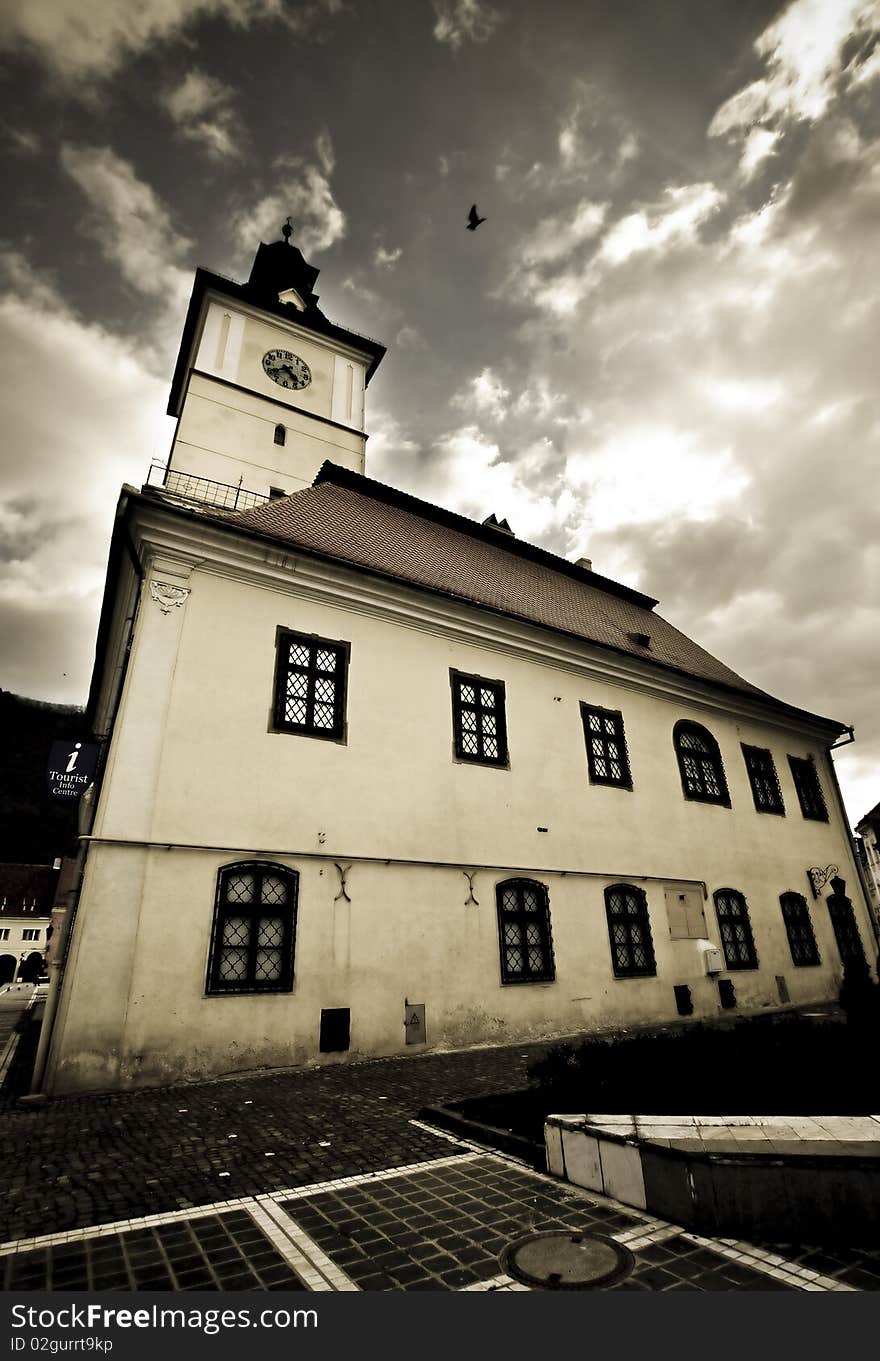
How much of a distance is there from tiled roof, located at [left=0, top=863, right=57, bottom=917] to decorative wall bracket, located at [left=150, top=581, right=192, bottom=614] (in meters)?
85.5

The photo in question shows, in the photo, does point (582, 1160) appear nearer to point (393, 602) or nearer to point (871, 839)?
point (393, 602)

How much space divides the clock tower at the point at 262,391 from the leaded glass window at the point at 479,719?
10162 millimetres

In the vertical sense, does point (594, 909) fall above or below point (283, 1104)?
above

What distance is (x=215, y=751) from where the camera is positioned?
32.3 feet

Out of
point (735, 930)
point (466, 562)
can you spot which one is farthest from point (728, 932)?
point (466, 562)

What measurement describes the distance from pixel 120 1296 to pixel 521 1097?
4.14 metres

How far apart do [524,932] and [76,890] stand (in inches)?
303

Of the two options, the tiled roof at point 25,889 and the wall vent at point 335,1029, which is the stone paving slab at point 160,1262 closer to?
the wall vent at point 335,1029

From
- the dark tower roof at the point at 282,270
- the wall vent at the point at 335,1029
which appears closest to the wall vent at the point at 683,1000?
the wall vent at the point at 335,1029

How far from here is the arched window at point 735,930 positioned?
15.6 metres

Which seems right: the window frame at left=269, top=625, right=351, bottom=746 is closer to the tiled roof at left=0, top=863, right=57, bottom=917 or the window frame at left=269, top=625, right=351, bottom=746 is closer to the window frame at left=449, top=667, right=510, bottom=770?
the window frame at left=449, top=667, right=510, bottom=770

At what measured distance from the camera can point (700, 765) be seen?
56.7 feet

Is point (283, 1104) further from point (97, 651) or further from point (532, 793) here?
point (97, 651)

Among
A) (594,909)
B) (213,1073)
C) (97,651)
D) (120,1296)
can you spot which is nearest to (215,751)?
(213,1073)
